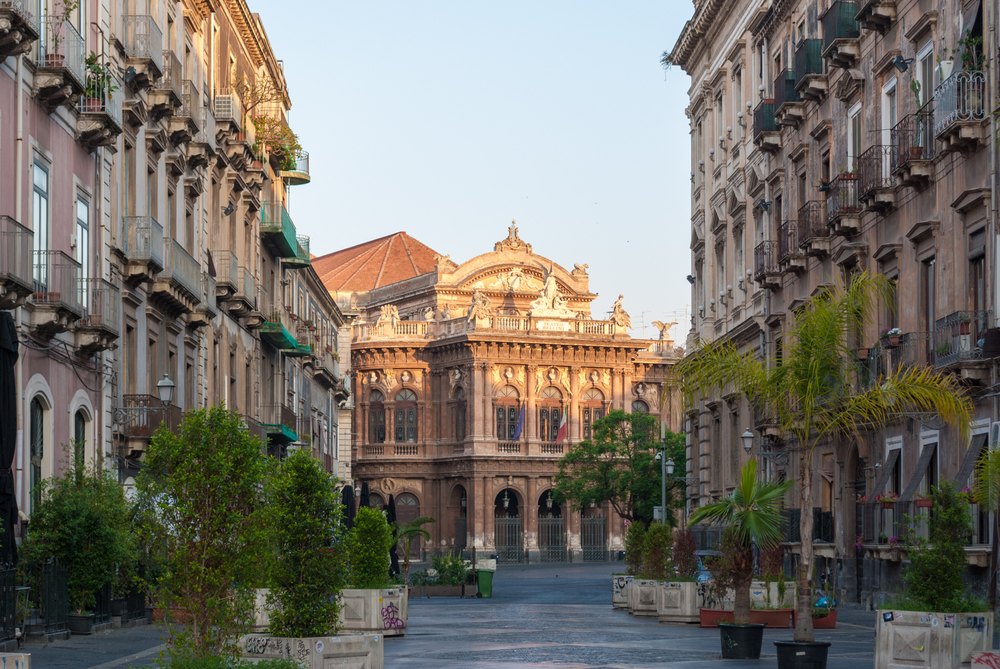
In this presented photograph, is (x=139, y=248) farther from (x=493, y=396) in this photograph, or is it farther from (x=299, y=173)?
(x=493, y=396)

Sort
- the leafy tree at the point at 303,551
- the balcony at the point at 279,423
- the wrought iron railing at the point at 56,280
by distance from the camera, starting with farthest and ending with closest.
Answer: the balcony at the point at 279,423
the wrought iron railing at the point at 56,280
the leafy tree at the point at 303,551

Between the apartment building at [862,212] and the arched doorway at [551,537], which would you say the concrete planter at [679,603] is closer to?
the apartment building at [862,212]

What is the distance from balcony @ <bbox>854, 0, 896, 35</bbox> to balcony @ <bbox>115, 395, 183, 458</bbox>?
16180 millimetres

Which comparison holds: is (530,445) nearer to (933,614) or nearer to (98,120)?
(98,120)

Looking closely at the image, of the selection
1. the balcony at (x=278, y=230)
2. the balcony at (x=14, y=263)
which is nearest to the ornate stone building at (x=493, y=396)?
the balcony at (x=278, y=230)

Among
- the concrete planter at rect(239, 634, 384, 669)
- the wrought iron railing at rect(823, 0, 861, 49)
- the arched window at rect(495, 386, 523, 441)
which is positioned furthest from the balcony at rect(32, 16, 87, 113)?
the arched window at rect(495, 386, 523, 441)

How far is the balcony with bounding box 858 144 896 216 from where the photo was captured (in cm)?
2925

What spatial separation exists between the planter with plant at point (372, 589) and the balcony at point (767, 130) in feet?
58.2

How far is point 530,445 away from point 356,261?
2486cm

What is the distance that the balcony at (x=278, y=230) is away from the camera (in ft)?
157

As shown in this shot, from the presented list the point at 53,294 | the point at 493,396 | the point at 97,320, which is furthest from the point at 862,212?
the point at 493,396

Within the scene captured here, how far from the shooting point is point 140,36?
3055 cm

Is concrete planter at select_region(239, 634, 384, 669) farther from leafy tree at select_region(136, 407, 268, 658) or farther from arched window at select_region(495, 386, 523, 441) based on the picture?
arched window at select_region(495, 386, 523, 441)

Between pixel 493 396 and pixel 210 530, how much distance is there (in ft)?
256
